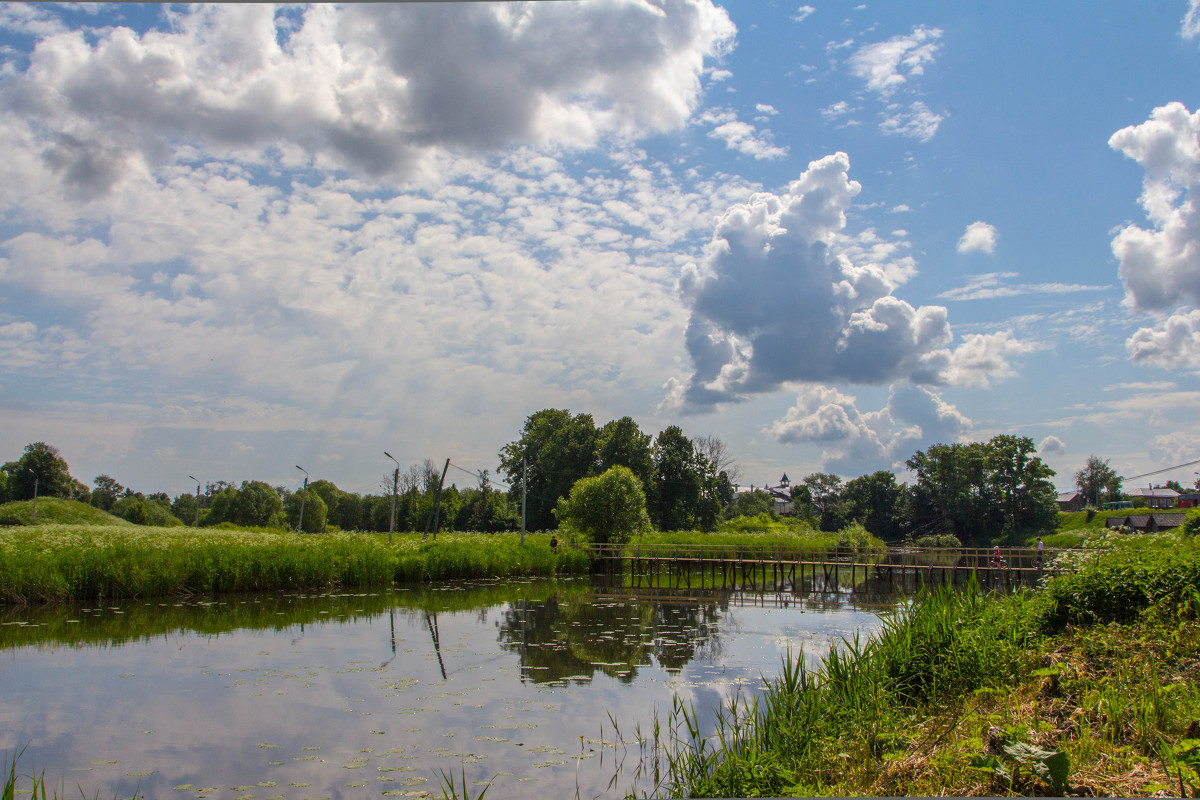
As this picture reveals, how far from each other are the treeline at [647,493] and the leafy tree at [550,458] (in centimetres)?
12

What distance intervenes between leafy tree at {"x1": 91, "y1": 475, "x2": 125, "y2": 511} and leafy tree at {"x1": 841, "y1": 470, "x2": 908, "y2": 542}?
107655mm

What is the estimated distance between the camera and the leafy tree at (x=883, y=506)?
8369 cm

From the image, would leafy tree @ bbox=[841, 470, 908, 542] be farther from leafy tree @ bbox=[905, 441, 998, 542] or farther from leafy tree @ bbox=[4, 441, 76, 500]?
leafy tree @ bbox=[4, 441, 76, 500]

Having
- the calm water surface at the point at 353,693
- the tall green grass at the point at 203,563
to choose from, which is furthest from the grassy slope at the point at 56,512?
the calm water surface at the point at 353,693

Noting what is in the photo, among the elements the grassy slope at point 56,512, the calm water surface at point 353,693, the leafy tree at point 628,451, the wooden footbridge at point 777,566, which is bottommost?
the wooden footbridge at point 777,566

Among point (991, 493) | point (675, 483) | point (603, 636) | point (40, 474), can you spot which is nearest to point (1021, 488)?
point (991, 493)

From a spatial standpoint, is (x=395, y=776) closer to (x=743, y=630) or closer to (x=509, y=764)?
(x=509, y=764)

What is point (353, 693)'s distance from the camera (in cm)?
1023

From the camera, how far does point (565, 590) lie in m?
27.6

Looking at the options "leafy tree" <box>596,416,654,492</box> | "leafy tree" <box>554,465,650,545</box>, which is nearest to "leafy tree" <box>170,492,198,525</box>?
"leafy tree" <box>596,416,654,492</box>

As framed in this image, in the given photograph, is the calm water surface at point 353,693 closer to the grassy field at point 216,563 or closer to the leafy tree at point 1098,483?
the grassy field at point 216,563

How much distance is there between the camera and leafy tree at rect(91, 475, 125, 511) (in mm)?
109375

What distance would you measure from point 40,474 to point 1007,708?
100502 millimetres

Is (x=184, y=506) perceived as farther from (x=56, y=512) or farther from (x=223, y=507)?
(x=56, y=512)
